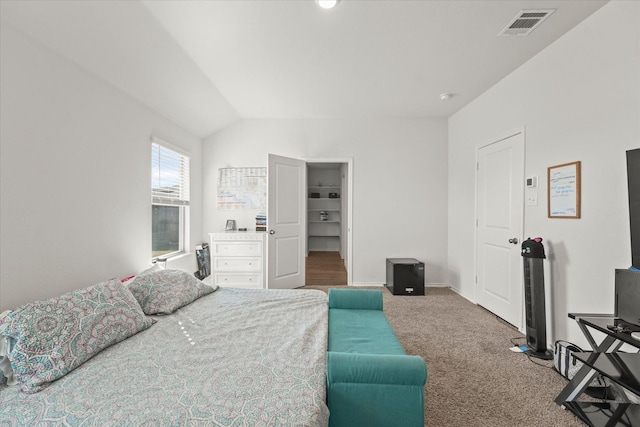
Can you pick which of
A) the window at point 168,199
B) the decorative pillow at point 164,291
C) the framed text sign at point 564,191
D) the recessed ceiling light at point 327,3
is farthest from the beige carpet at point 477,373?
the window at point 168,199

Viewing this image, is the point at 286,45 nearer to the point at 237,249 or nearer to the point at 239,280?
the point at 237,249

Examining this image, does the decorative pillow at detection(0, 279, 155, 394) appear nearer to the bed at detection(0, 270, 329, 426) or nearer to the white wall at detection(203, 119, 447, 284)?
the bed at detection(0, 270, 329, 426)

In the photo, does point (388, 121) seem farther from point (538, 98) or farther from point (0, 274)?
point (0, 274)

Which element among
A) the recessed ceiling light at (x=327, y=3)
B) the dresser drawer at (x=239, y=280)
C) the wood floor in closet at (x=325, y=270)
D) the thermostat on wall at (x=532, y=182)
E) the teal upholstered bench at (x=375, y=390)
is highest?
the recessed ceiling light at (x=327, y=3)

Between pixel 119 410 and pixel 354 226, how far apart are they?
3954 millimetres

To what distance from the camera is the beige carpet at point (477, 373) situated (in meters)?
1.80

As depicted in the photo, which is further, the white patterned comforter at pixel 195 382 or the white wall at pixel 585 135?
the white wall at pixel 585 135

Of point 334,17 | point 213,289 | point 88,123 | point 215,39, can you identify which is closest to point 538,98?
point 334,17

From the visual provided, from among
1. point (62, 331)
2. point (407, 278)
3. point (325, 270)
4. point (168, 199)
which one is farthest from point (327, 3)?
point (325, 270)

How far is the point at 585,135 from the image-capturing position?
2318 millimetres

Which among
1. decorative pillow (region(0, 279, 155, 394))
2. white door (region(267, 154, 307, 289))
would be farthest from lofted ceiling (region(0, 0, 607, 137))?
decorative pillow (region(0, 279, 155, 394))

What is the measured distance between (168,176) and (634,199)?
439cm

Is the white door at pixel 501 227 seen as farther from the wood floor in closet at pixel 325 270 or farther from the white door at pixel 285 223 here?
the white door at pixel 285 223

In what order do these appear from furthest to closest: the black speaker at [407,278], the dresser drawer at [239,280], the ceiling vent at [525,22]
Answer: the dresser drawer at [239,280] → the black speaker at [407,278] → the ceiling vent at [525,22]
